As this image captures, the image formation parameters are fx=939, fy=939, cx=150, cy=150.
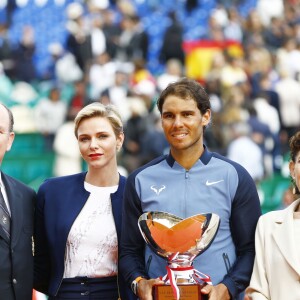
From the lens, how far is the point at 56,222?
4828 millimetres

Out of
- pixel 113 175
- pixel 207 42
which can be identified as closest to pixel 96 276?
pixel 113 175

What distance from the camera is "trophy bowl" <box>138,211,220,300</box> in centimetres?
409

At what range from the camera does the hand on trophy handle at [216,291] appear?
13.7 ft

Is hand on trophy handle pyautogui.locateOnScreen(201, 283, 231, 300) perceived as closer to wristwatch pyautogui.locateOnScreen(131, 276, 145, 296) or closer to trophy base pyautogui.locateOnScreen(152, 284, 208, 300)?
trophy base pyautogui.locateOnScreen(152, 284, 208, 300)

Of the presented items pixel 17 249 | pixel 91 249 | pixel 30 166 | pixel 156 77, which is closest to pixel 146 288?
pixel 91 249

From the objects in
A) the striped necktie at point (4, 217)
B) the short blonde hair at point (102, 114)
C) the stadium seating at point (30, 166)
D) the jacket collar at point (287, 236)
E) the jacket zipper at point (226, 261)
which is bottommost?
the stadium seating at point (30, 166)

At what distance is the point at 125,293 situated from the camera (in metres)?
4.76

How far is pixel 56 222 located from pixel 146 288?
0.78 m

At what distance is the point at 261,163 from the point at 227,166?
917cm

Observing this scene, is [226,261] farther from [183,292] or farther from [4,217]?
[4,217]

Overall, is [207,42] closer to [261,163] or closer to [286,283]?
[261,163]

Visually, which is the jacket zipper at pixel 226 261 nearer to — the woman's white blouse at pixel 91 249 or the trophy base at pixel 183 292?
the trophy base at pixel 183 292

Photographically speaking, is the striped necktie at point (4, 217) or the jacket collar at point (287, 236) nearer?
the jacket collar at point (287, 236)

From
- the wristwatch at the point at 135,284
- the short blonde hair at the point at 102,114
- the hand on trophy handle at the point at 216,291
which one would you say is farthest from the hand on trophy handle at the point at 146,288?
the short blonde hair at the point at 102,114
